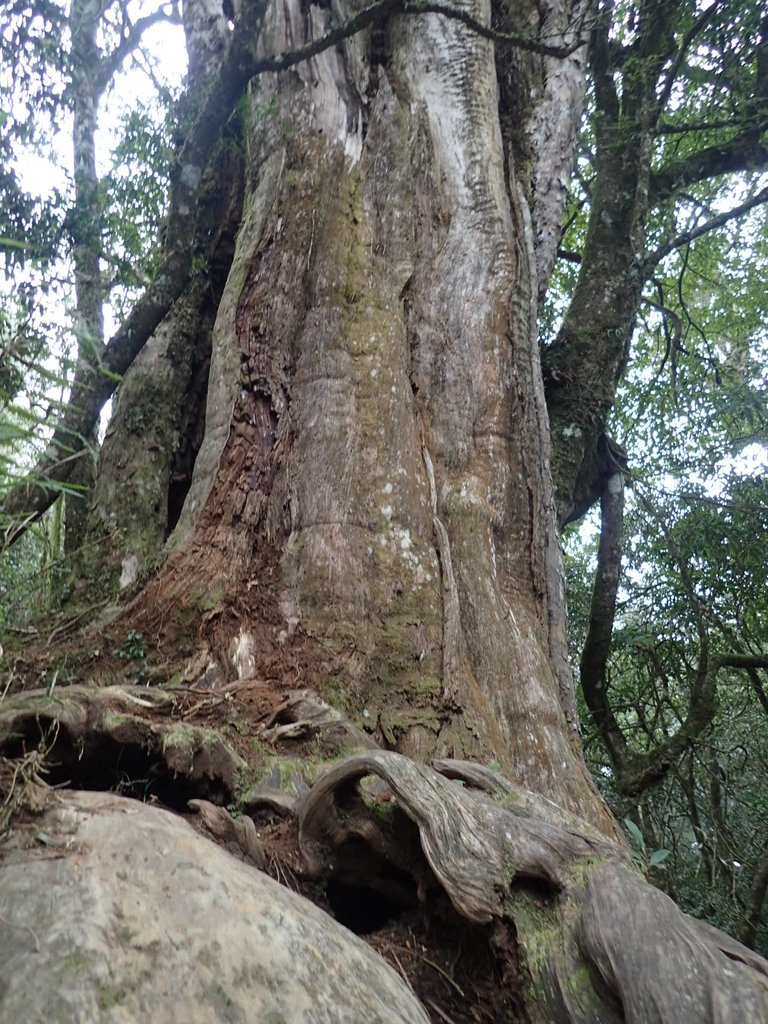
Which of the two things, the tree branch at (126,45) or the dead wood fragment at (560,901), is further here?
the tree branch at (126,45)

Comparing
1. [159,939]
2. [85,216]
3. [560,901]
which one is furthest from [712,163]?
[159,939]

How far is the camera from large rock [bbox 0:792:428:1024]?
1.26m

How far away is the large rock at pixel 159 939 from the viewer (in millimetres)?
1265

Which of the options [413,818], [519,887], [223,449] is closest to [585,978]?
[519,887]

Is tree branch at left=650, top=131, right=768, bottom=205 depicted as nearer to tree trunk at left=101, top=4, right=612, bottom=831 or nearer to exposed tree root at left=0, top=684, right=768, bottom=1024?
tree trunk at left=101, top=4, right=612, bottom=831

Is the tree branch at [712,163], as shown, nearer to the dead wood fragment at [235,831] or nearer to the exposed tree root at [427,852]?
the exposed tree root at [427,852]

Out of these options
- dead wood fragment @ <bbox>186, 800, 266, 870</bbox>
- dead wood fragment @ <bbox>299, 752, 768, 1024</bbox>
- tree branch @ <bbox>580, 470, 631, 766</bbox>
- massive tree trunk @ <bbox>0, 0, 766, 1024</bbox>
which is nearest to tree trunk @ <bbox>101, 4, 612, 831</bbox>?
massive tree trunk @ <bbox>0, 0, 766, 1024</bbox>

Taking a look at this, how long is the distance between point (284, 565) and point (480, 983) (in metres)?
1.60

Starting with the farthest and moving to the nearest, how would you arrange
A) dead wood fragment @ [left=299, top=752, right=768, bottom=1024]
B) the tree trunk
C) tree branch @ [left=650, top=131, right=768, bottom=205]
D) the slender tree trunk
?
tree branch @ [left=650, top=131, right=768, bottom=205] < the slender tree trunk < the tree trunk < dead wood fragment @ [left=299, top=752, right=768, bottom=1024]

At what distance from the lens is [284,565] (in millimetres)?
3006

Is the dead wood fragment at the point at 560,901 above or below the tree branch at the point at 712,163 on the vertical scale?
below

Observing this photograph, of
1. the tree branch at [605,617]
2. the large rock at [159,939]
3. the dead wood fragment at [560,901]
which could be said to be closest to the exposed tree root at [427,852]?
the dead wood fragment at [560,901]

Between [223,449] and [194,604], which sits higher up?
[223,449]

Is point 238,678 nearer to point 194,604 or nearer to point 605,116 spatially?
point 194,604
